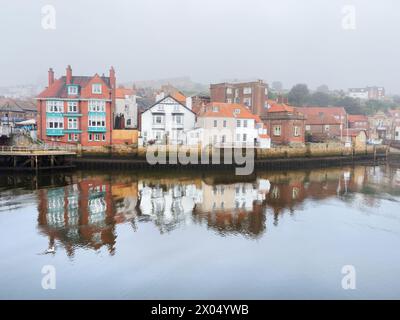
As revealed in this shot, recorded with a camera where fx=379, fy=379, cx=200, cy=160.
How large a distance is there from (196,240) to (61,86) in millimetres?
35581

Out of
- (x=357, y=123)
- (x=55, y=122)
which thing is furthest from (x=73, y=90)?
(x=357, y=123)

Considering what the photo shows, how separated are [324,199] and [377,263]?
515 inches

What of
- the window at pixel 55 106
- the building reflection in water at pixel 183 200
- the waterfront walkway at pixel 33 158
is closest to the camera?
the building reflection in water at pixel 183 200

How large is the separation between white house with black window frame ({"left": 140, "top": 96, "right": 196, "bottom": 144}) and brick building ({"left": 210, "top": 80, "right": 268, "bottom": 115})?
16.4 metres

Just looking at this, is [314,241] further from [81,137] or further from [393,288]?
[81,137]

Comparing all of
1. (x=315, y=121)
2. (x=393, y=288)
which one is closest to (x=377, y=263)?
(x=393, y=288)

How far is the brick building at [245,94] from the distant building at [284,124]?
4.81 metres

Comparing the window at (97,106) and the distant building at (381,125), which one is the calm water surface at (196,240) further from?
the distant building at (381,125)

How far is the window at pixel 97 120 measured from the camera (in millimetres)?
45250

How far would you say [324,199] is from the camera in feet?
92.5

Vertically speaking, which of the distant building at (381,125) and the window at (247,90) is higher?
the window at (247,90)

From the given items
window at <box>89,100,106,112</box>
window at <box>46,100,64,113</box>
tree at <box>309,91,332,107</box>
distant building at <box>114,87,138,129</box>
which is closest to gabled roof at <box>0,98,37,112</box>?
distant building at <box>114,87,138,129</box>

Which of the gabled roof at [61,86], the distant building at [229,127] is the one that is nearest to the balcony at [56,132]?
the gabled roof at [61,86]
